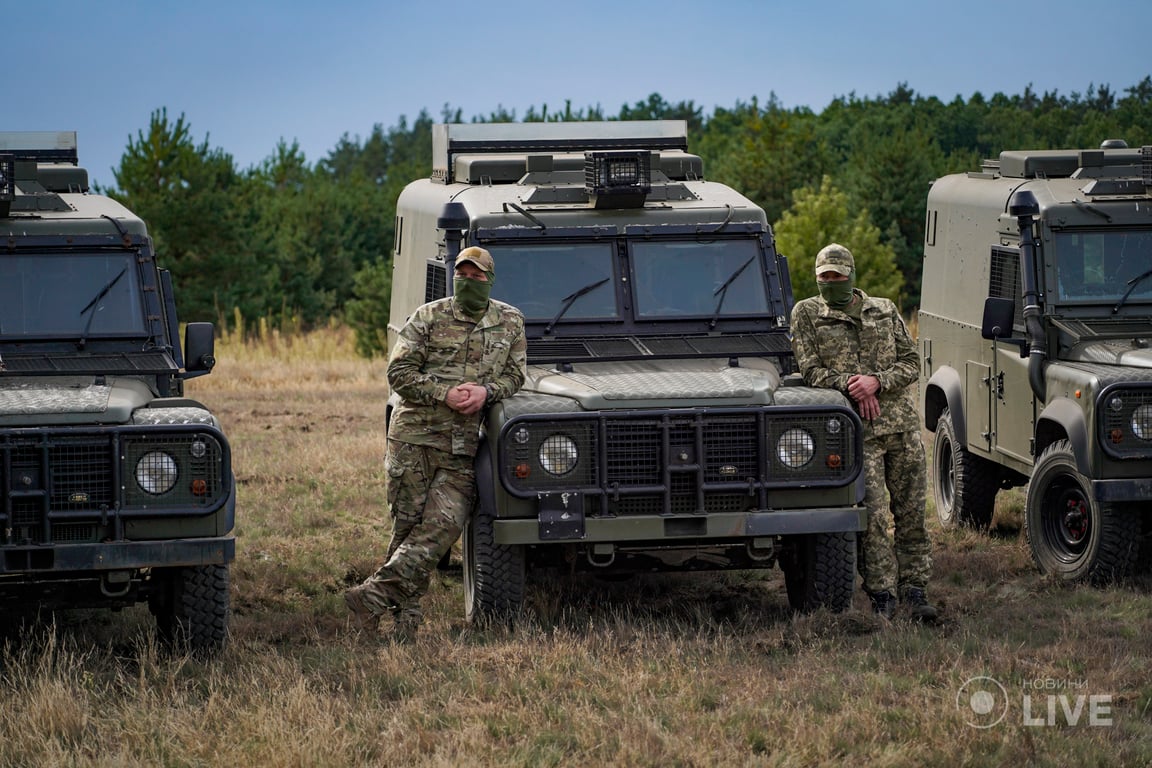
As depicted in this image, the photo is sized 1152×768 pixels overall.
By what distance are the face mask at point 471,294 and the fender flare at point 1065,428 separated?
3163 millimetres

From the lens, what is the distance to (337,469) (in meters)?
13.4

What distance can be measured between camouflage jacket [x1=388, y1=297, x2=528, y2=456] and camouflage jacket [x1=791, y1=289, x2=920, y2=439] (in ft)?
4.68

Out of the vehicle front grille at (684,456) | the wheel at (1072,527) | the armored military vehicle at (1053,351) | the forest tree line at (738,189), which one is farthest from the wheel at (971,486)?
the forest tree line at (738,189)

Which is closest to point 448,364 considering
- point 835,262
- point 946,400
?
point 835,262

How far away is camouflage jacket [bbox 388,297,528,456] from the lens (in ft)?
24.4

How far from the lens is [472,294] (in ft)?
24.7

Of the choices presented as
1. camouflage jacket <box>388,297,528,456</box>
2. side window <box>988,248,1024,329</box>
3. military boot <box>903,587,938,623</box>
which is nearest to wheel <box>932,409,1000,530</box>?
side window <box>988,248,1024,329</box>

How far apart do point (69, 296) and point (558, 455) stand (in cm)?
267

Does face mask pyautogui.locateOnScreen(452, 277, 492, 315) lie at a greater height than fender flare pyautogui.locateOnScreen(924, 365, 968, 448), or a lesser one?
greater

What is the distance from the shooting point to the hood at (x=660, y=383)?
7.30 metres

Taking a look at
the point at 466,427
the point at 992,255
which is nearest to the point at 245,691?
the point at 466,427

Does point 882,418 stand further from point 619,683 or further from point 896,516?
point 619,683

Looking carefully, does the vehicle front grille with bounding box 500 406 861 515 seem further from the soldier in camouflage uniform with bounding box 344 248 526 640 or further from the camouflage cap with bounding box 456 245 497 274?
the camouflage cap with bounding box 456 245 497 274

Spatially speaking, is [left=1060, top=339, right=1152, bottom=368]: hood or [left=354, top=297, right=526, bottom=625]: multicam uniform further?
[left=1060, top=339, right=1152, bottom=368]: hood
